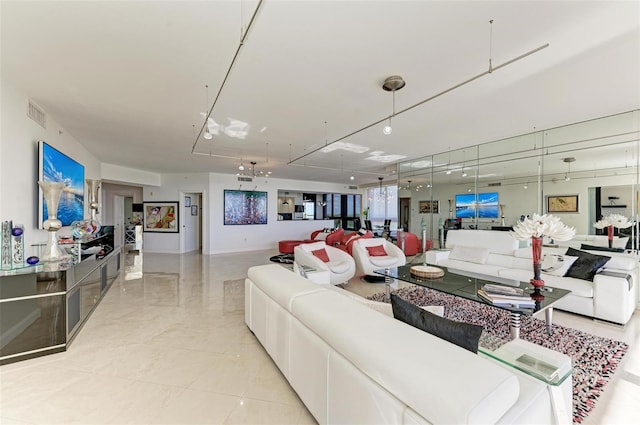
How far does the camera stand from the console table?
8.31 ft

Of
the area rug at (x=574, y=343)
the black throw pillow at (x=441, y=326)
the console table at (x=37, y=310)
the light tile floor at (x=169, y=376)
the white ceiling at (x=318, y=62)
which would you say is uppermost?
the white ceiling at (x=318, y=62)

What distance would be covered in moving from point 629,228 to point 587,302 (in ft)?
6.63

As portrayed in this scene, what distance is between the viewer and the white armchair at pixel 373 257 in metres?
5.17

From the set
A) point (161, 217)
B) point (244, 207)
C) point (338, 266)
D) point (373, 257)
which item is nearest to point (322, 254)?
point (338, 266)

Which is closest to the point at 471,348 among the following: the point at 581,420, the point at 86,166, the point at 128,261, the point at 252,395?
the point at 581,420

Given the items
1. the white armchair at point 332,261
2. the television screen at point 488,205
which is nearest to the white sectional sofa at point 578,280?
the television screen at point 488,205

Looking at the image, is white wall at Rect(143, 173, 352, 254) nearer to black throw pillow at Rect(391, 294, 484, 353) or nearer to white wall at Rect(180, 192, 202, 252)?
white wall at Rect(180, 192, 202, 252)

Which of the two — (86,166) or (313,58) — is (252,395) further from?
(86,166)

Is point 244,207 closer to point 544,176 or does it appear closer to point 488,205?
point 488,205

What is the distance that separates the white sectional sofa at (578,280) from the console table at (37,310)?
5132 mm

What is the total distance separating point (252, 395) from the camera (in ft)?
6.72

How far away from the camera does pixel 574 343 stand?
279 centimetres

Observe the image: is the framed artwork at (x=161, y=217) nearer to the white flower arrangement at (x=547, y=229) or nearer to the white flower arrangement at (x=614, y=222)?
the white flower arrangement at (x=547, y=229)

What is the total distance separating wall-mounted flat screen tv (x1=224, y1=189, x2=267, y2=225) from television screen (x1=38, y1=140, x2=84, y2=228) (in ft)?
14.8
